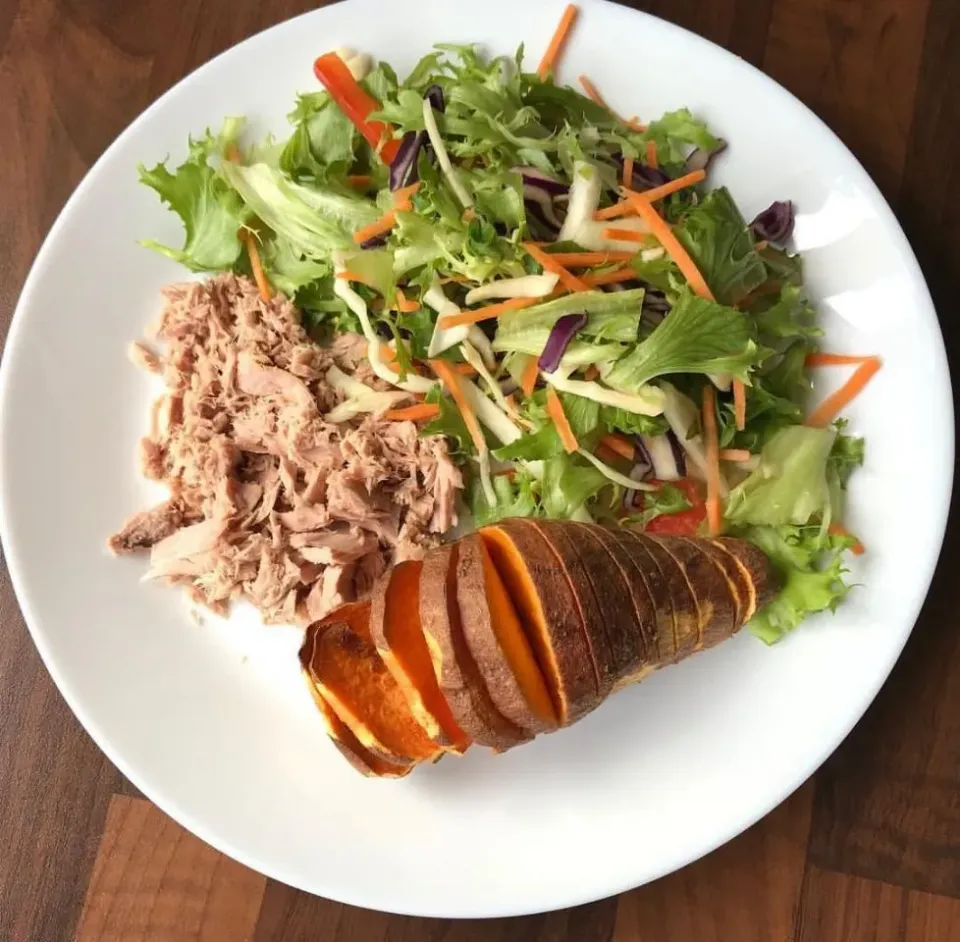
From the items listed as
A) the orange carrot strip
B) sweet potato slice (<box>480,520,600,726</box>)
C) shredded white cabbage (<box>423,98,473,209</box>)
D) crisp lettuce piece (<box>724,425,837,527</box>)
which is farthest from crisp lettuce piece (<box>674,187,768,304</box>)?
the orange carrot strip

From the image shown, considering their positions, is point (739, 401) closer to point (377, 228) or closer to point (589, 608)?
point (589, 608)

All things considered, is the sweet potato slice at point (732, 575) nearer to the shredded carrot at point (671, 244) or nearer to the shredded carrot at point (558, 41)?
the shredded carrot at point (671, 244)

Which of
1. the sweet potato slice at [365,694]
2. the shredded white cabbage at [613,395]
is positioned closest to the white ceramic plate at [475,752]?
the sweet potato slice at [365,694]

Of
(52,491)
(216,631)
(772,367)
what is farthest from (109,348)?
(772,367)

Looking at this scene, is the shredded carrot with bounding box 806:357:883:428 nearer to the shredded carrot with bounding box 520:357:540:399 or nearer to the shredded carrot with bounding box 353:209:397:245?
the shredded carrot with bounding box 520:357:540:399

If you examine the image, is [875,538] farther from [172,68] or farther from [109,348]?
[172,68]
